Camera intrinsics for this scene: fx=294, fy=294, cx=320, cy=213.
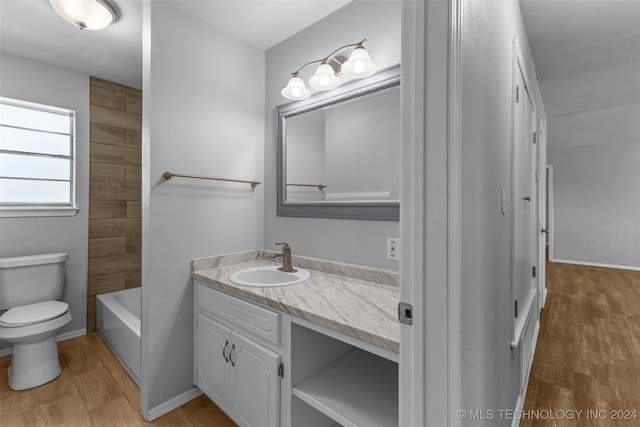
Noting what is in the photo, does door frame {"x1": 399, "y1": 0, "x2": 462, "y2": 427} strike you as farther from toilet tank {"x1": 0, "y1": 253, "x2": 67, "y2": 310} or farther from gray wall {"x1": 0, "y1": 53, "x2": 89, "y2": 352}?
gray wall {"x1": 0, "y1": 53, "x2": 89, "y2": 352}

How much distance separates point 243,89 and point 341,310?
173 centimetres

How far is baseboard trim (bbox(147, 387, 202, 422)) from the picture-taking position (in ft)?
5.46

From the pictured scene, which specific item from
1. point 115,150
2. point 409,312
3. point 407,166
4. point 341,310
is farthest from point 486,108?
point 115,150

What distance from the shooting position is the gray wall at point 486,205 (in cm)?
80

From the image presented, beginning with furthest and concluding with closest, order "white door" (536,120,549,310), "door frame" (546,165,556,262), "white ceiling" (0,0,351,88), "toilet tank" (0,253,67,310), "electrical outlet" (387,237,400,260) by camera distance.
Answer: "door frame" (546,165,556,262)
"white door" (536,120,549,310)
"toilet tank" (0,253,67,310)
"white ceiling" (0,0,351,88)
"electrical outlet" (387,237,400,260)

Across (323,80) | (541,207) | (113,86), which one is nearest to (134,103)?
(113,86)

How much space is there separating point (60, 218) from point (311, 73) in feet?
7.91

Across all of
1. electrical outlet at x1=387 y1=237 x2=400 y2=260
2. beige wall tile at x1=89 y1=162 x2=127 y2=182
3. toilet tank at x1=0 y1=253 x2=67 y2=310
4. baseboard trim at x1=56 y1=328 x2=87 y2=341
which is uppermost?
beige wall tile at x1=89 y1=162 x2=127 y2=182

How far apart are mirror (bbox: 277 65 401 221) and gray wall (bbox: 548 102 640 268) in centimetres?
440

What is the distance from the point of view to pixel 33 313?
204 centimetres

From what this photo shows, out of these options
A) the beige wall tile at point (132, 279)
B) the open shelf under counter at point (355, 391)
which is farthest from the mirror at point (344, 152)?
the beige wall tile at point (132, 279)

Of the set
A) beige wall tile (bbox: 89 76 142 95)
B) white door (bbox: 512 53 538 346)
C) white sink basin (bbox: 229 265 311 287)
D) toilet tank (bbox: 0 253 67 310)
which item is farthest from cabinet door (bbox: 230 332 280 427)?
beige wall tile (bbox: 89 76 142 95)

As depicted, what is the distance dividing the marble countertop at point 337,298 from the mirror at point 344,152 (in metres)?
0.36

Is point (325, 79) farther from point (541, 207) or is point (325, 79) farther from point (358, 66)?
point (541, 207)
